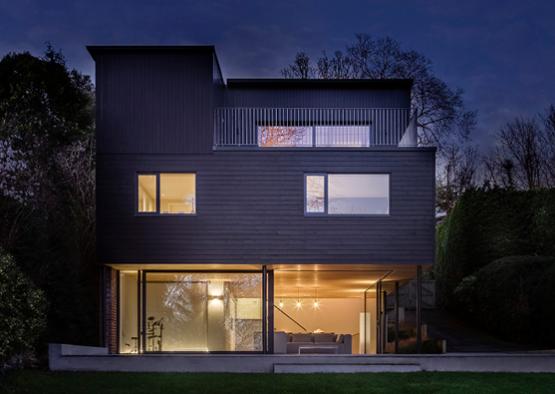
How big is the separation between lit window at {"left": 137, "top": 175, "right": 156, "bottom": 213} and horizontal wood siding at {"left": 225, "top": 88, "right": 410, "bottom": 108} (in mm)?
4284

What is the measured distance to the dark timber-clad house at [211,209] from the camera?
16922mm

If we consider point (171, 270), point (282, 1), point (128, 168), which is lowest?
point (171, 270)

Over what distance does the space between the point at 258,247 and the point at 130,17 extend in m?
39.4

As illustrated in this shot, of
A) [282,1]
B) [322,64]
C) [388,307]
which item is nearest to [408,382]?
[388,307]

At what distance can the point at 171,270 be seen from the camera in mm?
17953

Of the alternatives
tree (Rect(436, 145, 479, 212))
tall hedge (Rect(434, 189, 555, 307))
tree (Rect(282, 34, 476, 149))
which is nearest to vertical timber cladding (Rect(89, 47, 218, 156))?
tall hedge (Rect(434, 189, 555, 307))

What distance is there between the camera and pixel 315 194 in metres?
17.1

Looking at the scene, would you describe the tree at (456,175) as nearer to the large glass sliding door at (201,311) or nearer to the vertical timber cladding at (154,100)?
the large glass sliding door at (201,311)

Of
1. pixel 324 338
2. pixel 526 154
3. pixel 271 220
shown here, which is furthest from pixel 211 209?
pixel 526 154

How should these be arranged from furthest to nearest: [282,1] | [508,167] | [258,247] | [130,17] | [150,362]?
1. [130,17]
2. [282,1]
3. [508,167]
4. [258,247]
5. [150,362]

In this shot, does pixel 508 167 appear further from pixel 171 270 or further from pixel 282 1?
pixel 282 1

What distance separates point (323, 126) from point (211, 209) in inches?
181

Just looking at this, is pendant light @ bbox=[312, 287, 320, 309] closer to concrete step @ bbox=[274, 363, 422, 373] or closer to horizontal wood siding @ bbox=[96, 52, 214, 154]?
horizontal wood siding @ bbox=[96, 52, 214, 154]

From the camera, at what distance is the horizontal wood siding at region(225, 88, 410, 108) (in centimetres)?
2055
